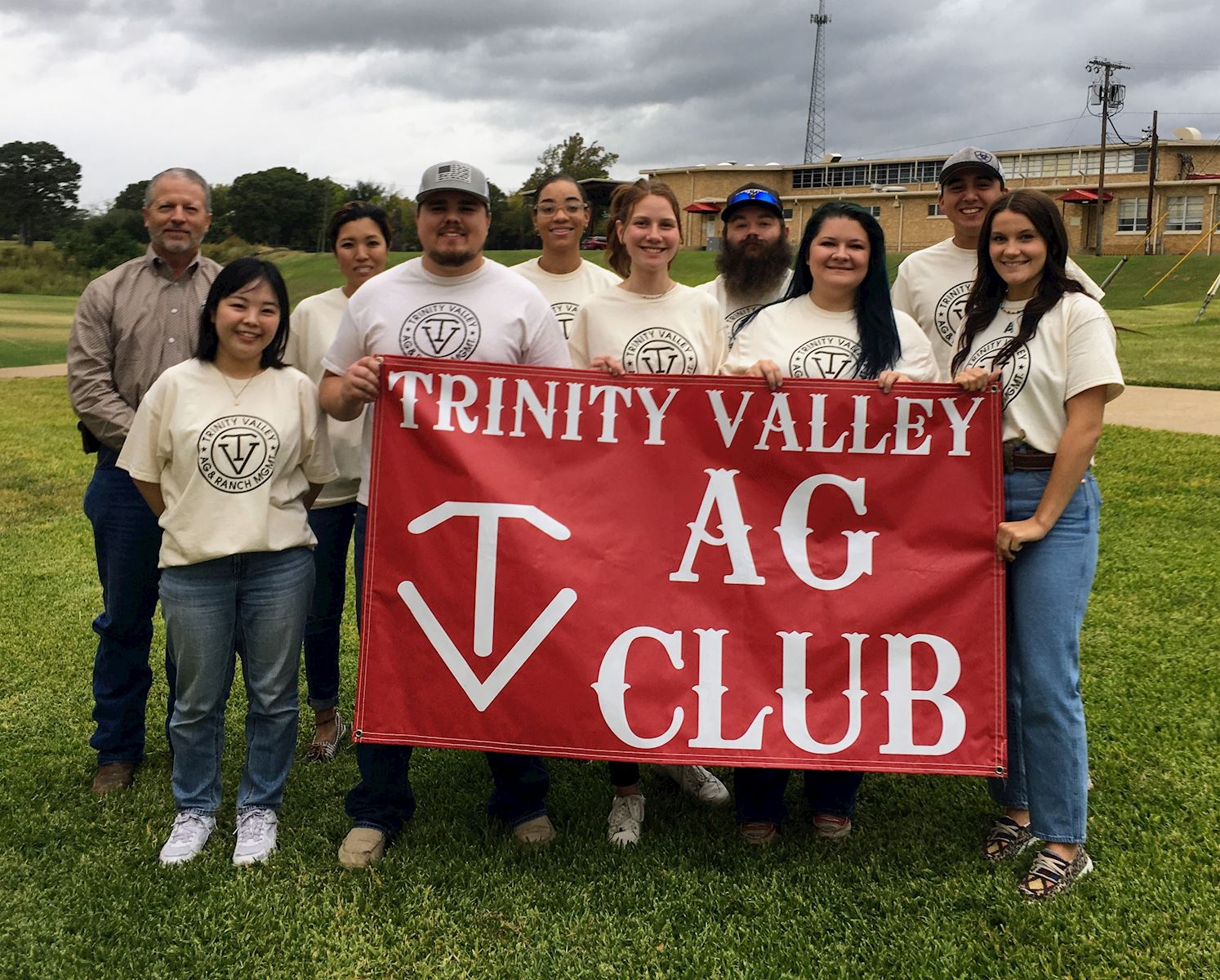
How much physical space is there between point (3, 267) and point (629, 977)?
49597 mm

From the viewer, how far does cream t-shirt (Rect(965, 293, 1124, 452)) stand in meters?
3.08

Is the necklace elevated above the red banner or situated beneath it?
elevated above

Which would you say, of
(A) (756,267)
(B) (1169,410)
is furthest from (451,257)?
(B) (1169,410)

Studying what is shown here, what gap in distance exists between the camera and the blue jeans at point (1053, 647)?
3.21 m

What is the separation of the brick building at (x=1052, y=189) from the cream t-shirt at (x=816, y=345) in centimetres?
3993

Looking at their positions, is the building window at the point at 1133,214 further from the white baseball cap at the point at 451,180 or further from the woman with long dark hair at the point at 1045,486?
the white baseball cap at the point at 451,180

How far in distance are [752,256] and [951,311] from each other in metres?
0.78

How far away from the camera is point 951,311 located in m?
3.76

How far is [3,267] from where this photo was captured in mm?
44188

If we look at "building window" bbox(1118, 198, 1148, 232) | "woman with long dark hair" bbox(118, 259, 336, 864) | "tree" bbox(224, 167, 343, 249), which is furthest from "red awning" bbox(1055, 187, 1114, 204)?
"woman with long dark hair" bbox(118, 259, 336, 864)

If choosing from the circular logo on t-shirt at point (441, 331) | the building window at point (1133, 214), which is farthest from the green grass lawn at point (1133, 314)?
the circular logo on t-shirt at point (441, 331)

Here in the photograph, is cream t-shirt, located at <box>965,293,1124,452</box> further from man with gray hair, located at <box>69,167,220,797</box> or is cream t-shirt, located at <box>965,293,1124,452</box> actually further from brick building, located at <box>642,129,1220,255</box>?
brick building, located at <box>642,129,1220,255</box>

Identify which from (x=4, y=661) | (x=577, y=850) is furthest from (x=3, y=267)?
(x=577, y=850)

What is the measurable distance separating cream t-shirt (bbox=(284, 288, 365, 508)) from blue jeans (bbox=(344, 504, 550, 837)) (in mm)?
507
